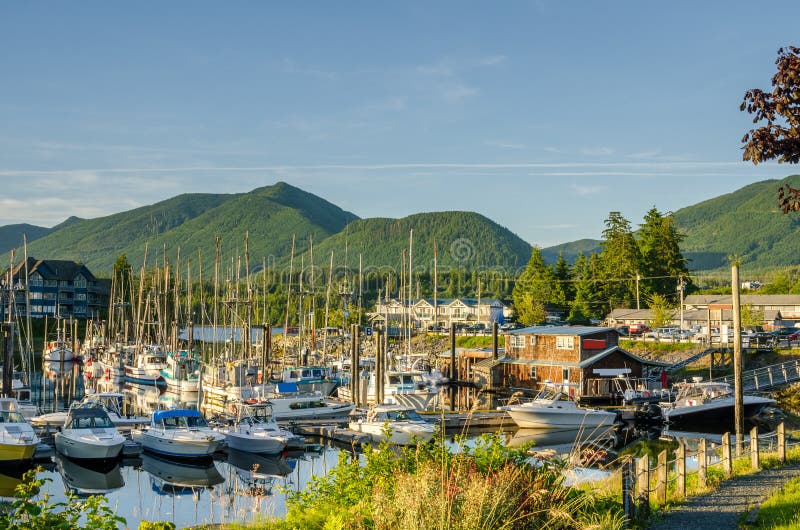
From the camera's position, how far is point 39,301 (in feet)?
458

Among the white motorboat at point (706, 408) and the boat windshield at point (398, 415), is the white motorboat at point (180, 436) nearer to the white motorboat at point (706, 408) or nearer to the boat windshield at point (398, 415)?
the boat windshield at point (398, 415)

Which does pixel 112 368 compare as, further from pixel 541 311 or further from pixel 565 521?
pixel 565 521

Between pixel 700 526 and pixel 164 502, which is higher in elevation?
pixel 700 526

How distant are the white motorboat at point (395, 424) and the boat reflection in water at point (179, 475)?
341 inches

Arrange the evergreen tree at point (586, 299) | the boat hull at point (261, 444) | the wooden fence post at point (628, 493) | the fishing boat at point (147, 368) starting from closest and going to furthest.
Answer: the wooden fence post at point (628, 493) < the boat hull at point (261, 444) < the fishing boat at point (147, 368) < the evergreen tree at point (586, 299)

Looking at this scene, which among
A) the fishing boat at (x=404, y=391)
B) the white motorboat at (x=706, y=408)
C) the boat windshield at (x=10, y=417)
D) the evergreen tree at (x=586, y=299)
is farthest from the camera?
the evergreen tree at (x=586, y=299)

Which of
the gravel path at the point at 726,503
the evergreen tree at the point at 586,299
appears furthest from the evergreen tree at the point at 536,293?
the gravel path at the point at 726,503

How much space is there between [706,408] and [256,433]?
27205mm

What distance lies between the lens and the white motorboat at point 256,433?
37.2 meters

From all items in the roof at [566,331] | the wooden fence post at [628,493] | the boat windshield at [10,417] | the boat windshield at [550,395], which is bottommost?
the boat windshield at [550,395]

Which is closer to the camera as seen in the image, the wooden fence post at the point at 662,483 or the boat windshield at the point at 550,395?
the wooden fence post at the point at 662,483

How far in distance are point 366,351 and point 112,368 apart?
104 ft

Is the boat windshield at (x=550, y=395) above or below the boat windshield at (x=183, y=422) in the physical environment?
below

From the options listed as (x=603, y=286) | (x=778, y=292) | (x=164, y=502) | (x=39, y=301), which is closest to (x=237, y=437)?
(x=164, y=502)
